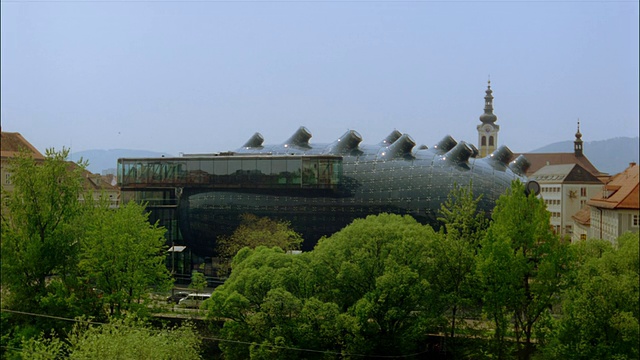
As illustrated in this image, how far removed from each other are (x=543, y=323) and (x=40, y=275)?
29470mm

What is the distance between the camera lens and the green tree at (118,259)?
143ft

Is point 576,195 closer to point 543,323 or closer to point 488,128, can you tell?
point 488,128

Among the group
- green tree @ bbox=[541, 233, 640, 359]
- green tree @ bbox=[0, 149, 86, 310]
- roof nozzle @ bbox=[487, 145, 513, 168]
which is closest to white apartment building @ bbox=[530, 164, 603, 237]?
roof nozzle @ bbox=[487, 145, 513, 168]

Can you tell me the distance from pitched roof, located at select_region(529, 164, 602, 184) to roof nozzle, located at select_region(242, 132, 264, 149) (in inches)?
2058

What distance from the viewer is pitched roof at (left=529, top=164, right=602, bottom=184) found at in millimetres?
111681

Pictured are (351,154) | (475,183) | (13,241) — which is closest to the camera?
(13,241)

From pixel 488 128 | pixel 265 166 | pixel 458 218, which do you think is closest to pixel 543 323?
pixel 458 218

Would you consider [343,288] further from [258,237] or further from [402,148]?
[402,148]

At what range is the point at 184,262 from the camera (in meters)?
69.1

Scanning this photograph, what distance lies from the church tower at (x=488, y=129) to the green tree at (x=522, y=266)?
111840 mm

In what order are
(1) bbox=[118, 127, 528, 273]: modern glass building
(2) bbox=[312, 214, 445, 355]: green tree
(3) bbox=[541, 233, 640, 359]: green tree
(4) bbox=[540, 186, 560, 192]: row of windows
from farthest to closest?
(4) bbox=[540, 186, 560, 192]: row of windows < (1) bbox=[118, 127, 528, 273]: modern glass building < (2) bbox=[312, 214, 445, 355]: green tree < (3) bbox=[541, 233, 640, 359]: green tree

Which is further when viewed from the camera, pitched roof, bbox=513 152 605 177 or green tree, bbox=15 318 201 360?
pitched roof, bbox=513 152 605 177

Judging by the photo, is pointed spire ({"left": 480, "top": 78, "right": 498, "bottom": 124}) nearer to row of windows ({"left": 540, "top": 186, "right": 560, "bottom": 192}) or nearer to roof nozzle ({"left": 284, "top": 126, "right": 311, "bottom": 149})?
row of windows ({"left": 540, "top": 186, "right": 560, "bottom": 192})

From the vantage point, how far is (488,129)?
491ft
